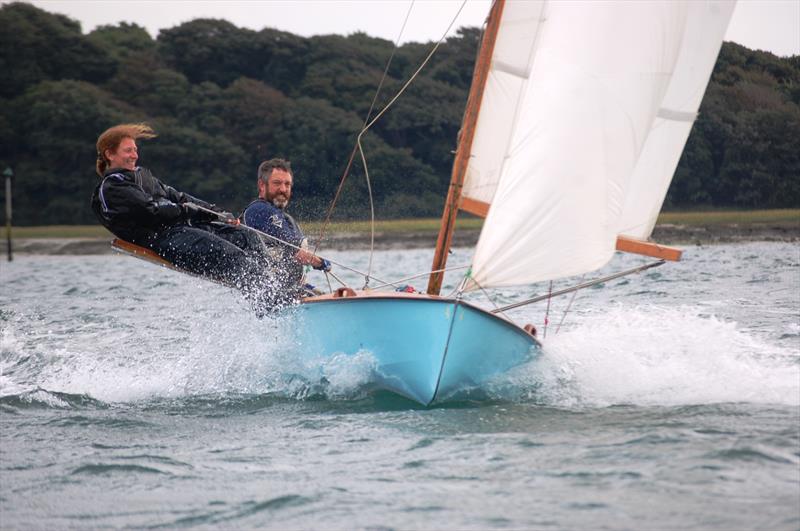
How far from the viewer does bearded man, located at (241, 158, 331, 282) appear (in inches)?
310

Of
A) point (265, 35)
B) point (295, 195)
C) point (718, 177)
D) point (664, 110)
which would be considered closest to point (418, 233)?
point (295, 195)

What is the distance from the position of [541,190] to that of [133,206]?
9.68ft

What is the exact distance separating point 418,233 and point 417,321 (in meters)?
31.9

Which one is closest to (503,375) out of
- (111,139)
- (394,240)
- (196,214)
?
(196,214)

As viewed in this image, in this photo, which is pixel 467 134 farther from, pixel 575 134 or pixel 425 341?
pixel 425 341

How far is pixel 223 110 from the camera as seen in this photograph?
4756cm

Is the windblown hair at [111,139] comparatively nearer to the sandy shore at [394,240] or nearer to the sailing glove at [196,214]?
the sailing glove at [196,214]

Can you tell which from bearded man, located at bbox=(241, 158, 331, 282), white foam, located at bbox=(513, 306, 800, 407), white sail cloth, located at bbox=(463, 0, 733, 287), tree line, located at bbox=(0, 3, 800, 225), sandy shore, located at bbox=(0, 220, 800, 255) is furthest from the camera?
tree line, located at bbox=(0, 3, 800, 225)

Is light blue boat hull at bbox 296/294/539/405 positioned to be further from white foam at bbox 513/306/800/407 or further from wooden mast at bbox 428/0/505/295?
wooden mast at bbox 428/0/505/295

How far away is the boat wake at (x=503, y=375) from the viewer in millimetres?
6977

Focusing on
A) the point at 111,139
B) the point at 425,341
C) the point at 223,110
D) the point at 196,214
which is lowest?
the point at 425,341

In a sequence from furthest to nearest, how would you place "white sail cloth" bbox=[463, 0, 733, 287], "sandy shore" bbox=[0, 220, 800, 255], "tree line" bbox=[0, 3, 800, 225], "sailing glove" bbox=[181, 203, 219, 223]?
"tree line" bbox=[0, 3, 800, 225]
"sandy shore" bbox=[0, 220, 800, 255]
"sailing glove" bbox=[181, 203, 219, 223]
"white sail cloth" bbox=[463, 0, 733, 287]

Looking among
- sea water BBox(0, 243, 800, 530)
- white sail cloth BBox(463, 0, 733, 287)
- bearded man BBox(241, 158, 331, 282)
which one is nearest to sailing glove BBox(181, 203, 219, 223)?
bearded man BBox(241, 158, 331, 282)

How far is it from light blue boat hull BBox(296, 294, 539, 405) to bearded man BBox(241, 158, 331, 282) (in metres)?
0.89
